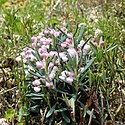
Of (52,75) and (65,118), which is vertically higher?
(52,75)

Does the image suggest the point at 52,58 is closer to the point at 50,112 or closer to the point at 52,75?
the point at 52,75

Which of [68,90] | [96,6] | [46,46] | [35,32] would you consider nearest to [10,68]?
[35,32]

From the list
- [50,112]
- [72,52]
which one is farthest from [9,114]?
[72,52]

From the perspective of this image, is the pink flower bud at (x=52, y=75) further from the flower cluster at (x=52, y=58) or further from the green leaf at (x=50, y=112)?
the green leaf at (x=50, y=112)

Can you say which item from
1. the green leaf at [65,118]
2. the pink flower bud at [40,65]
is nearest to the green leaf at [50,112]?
the green leaf at [65,118]

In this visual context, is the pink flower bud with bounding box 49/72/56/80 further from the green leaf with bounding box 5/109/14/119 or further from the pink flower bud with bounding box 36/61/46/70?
the green leaf with bounding box 5/109/14/119

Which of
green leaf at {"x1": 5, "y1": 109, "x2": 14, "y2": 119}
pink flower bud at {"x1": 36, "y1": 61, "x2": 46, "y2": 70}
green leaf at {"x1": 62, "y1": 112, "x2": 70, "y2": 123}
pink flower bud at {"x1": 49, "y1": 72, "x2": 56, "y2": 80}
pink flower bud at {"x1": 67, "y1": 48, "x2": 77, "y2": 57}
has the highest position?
pink flower bud at {"x1": 67, "y1": 48, "x2": 77, "y2": 57}

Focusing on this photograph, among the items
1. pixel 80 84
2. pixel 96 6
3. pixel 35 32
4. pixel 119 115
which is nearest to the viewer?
pixel 80 84

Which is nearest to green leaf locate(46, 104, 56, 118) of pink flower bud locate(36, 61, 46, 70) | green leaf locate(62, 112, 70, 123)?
green leaf locate(62, 112, 70, 123)

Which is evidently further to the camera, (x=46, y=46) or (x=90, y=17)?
(x=90, y=17)

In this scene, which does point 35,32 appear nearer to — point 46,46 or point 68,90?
point 46,46

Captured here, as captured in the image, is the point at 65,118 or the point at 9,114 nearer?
the point at 65,118
